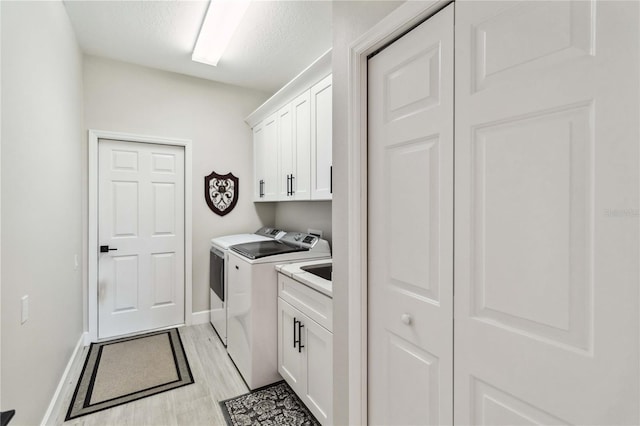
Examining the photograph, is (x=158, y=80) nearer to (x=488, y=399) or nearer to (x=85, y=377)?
(x=85, y=377)

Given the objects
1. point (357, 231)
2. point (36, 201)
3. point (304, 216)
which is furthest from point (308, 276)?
point (36, 201)

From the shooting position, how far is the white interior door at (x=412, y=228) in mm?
964

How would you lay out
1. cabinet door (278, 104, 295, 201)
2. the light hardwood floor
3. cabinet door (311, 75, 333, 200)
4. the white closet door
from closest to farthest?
the white closet door, the light hardwood floor, cabinet door (311, 75, 333, 200), cabinet door (278, 104, 295, 201)

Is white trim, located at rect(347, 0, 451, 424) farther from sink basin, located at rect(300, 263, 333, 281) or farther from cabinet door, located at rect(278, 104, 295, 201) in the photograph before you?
cabinet door, located at rect(278, 104, 295, 201)

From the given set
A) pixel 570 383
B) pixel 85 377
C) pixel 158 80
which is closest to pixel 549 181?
pixel 570 383

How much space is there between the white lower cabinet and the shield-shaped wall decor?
1.61m

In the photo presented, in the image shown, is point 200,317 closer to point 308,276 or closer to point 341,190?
point 308,276

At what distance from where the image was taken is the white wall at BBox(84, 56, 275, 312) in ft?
9.45

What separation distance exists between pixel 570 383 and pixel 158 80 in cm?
367

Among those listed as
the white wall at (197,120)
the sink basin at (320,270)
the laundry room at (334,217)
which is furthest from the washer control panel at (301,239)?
the white wall at (197,120)

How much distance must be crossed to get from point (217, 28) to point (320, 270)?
1.96 metres

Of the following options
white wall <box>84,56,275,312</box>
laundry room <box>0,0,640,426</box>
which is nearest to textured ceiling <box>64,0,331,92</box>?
laundry room <box>0,0,640,426</box>

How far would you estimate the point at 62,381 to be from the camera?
6.70 ft

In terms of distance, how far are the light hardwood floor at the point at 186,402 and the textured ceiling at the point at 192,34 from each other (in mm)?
2631
